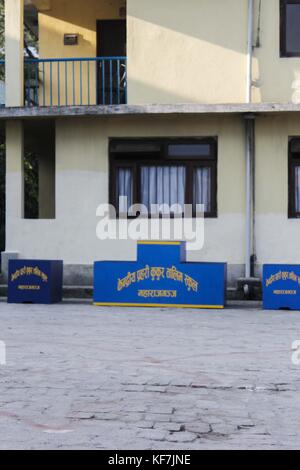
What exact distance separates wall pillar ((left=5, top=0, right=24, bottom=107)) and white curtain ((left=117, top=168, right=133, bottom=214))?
2.61m

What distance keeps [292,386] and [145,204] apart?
1002 centimetres

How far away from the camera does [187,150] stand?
16.3 meters

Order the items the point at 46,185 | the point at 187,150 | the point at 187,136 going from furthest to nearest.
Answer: the point at 46,185
the point at 187,150
the point at 187,136

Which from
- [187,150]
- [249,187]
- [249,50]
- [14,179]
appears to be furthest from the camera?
[14,179]

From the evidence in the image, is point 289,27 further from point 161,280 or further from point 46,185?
point 46,185

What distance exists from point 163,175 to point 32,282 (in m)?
3.61

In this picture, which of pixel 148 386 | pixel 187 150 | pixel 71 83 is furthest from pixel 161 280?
pixel 148 386

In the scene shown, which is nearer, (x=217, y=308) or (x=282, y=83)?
(x=217, y=308)

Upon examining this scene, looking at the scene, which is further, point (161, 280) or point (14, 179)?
point (14, 179)

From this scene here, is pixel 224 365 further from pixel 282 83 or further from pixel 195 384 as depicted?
pixel 282 83

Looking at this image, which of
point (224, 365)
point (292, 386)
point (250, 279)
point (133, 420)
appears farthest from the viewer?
point (250, 279)

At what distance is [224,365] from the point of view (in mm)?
7816
